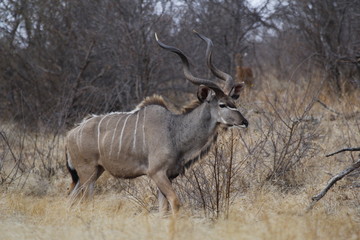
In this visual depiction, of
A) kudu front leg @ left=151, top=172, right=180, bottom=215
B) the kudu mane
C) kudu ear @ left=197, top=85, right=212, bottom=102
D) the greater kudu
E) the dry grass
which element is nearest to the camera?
the dry grass

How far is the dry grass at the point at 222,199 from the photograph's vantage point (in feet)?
10.3

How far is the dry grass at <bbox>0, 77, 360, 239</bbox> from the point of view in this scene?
124 inches

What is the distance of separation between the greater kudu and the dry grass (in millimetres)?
171

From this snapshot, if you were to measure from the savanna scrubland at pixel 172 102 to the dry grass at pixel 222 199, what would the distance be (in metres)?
0.02

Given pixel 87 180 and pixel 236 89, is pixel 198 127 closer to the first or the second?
pixel 236 89

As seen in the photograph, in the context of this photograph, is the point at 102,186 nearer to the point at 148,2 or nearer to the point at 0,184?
the point at 0,184

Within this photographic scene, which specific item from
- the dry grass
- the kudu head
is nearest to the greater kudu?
the kudu head

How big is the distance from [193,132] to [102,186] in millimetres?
1621

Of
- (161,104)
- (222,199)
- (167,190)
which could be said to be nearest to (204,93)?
(161,104)

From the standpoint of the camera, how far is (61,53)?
8.70m

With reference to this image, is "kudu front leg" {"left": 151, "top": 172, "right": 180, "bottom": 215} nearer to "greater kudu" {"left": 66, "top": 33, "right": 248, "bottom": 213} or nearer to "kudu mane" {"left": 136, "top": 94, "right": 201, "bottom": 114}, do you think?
"greater kudu" {"left": 66, "top": 33, "right": 248, "bottom": 213}

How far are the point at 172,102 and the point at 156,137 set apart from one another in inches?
176

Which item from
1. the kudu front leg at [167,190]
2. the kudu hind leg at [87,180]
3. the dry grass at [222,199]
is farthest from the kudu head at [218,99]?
the kudu hind leg at [87,180]

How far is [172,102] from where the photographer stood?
29.2 feet
